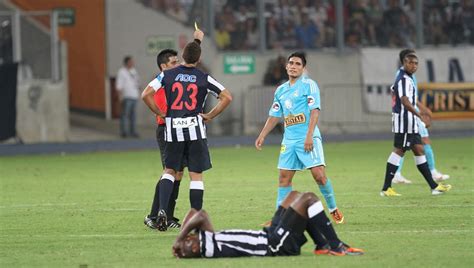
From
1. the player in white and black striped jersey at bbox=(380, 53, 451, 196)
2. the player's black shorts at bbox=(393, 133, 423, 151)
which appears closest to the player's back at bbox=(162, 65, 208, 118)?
the player in white and black striped jersey at bbox=(380, 53, 451, 196)

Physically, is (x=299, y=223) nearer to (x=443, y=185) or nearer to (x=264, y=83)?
(x=443, y=185)

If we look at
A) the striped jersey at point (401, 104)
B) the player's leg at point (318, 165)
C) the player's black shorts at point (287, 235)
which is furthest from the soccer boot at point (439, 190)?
the player's black shorts at point (287, 235)

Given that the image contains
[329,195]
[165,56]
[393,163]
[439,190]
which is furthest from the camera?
[439,190]

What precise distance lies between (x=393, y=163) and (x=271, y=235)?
6.72 meters

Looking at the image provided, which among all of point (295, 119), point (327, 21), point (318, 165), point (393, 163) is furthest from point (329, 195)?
point (327, 21)

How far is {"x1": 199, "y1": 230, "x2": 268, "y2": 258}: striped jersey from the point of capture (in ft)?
35.6

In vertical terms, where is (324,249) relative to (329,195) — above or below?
below

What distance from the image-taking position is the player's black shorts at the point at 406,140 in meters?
17.4

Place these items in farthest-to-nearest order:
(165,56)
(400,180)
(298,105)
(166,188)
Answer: (400,180)
(165,56)
(298,105)
(166,188)

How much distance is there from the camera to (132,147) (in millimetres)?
30312

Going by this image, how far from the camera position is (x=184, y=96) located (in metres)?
13.4

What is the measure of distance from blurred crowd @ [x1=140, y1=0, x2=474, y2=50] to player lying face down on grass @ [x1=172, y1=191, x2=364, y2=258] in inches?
868

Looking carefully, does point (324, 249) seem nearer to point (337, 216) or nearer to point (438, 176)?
point (337, 216)

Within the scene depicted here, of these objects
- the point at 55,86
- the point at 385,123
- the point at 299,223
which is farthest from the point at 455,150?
the point at 299,223
